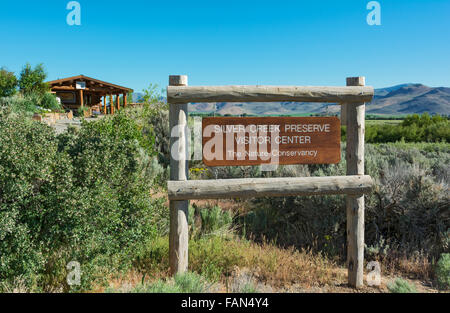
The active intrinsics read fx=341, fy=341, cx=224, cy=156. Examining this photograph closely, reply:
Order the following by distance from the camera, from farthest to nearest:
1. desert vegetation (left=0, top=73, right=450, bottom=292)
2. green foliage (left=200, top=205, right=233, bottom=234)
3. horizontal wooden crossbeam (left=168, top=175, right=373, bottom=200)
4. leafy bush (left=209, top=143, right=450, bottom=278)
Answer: green foliage (left=200, top=205, right=233, bottom=234)
leafy bush (left=209, top=143, right=450, bottom=278)
horizontal wooden crossbeam (left=168, top=175, right=373, bottom=200)
desert vegetation (left=0, top=73, right=450, bottom=292)

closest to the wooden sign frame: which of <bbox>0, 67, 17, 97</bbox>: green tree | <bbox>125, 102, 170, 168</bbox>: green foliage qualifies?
<bbox>125, 102, 170, 168</bbox>: green foliage

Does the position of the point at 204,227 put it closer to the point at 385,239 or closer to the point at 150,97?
the point at 385,239

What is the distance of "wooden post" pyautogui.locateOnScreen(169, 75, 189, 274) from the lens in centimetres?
452

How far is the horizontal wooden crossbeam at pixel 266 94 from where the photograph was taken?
14.6 feet

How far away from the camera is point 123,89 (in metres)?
30.7

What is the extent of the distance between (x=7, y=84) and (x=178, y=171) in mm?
31863

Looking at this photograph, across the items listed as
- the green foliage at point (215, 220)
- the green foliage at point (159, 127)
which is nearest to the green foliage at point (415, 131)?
the green foliage at point (159, 127)

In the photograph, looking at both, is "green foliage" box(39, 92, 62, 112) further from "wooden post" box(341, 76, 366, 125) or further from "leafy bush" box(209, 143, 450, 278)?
"wooden post" box(341, 76, 366, 125)

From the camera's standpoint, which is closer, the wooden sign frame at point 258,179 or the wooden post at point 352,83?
the wooden sign frame at point 258,179

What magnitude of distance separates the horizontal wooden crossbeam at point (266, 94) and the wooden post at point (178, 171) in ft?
0.52

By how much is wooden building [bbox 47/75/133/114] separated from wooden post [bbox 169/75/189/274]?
24.0 m

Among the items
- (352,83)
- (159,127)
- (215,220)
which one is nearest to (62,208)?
(215,220)

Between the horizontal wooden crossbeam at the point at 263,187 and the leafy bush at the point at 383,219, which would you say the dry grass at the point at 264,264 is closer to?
the leafy bush at the point at 383,219
